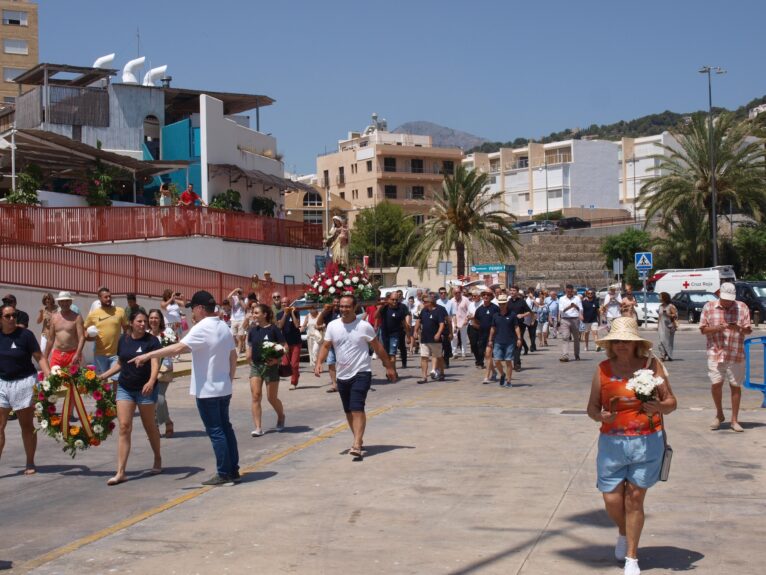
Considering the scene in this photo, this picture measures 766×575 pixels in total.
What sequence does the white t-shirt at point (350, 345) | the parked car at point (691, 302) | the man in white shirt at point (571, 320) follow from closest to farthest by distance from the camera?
the white t-shirt at point (350, 345) → the man in white shirt at point (571, 320) → the parked car at point (691, 302)

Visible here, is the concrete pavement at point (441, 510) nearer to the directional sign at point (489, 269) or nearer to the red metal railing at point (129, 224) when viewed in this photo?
the red metal railing at point (129, 224)

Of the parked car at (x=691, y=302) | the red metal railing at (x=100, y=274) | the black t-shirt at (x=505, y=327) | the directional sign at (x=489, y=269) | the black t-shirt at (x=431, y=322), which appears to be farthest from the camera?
the directional sign at (x=489, y=269)

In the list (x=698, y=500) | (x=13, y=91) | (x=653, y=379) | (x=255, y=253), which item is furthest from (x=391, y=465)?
(x=13, y=91)

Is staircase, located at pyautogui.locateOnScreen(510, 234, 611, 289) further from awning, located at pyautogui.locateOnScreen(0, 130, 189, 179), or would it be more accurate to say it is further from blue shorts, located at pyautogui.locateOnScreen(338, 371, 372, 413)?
blue shorts, located at pyautogui.locateOnScreen(338, 371, 372, 413)

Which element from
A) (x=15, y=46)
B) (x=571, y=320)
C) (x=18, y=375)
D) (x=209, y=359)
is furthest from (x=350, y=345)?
(x=15, y=46)

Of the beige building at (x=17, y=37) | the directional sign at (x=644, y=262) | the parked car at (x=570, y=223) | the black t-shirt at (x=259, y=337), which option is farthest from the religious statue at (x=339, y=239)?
the parked car at (x=570, y=223)

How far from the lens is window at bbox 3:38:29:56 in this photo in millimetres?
84312

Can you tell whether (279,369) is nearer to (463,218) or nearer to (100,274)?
(100,274)

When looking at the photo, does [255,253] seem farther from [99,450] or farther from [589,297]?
[99,450]

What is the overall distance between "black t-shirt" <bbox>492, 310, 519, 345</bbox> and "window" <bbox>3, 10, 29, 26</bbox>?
77.3m

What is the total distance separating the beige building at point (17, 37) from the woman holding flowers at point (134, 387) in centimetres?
7963

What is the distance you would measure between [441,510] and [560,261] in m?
70.7

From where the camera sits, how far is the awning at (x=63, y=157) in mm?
34125

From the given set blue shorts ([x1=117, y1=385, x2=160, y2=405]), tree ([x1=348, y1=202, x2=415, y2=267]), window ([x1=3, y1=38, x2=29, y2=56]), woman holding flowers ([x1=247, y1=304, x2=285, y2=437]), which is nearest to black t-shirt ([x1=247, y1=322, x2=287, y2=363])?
woman holding flowers ([x1=247, y1=304, x2=285, y2=437])
